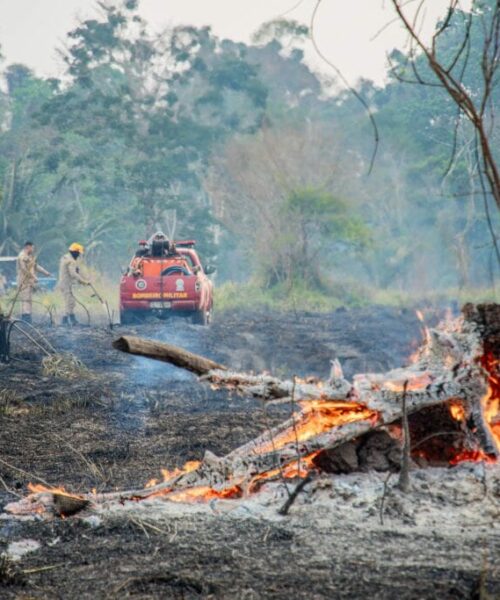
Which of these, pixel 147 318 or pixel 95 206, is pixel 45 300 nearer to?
pixel 147 318

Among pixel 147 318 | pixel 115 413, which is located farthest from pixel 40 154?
pixel 115 413

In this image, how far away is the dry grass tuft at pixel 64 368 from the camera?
1295 cm

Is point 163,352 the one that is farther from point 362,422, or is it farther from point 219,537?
point 362,422

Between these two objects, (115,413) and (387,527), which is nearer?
(387,527)

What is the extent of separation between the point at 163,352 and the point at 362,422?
138 centimetres

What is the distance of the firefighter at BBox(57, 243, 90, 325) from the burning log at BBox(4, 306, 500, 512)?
1498 cm

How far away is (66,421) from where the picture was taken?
980cm

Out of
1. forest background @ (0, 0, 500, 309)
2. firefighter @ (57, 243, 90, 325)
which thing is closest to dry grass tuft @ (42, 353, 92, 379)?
firefighter @ (57, 243, 90, 325)

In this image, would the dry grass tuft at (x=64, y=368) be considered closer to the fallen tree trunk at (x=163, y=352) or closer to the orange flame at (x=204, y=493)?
the orange flame at (x=204, y=493)

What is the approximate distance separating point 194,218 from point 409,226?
1554 cm

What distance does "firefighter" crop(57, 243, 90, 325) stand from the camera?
2078cm

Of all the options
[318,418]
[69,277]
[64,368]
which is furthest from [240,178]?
[318,418]

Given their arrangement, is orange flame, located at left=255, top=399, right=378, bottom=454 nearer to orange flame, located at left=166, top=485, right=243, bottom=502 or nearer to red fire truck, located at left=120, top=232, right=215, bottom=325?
orange flame, located at left=166, top=485, right=243, bottom=502

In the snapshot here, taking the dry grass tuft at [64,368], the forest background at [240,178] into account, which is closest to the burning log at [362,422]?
the dry grass tuft at [64,368]
